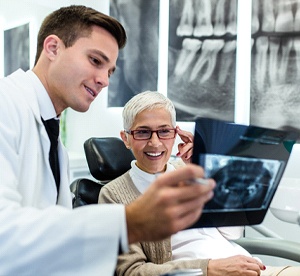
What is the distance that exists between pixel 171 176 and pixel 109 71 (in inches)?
29.6

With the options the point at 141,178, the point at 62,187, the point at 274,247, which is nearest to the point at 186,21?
the point at 141,178

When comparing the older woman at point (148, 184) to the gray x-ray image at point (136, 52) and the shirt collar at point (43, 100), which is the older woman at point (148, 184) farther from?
the gray x-ray image at point (136, 52)

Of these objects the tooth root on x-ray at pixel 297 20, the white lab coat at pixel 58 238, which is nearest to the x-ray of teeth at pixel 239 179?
the white lab coat at pixel 58 238

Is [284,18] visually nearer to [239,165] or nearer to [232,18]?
[232,18]

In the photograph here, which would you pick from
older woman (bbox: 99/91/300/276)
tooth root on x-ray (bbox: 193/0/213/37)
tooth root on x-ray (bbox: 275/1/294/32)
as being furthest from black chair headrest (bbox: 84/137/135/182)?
tooth root on x-ray (bbox: 275/1/294/32)

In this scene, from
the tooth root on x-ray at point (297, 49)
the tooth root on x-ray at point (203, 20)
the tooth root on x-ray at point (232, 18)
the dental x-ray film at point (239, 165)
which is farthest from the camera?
the tooth root on x-ray at point (203, 20)

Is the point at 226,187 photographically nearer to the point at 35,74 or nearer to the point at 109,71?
the point at 109,71

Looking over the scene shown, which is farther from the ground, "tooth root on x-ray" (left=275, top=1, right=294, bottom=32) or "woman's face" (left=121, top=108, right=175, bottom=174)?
"tooth root on x-ray" (left=275, top=1, right=294, bottom=32)

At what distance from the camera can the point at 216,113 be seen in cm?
266

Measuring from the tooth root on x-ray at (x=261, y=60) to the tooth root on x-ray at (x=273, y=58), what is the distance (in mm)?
34

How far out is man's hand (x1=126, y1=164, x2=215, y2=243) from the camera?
635 mm

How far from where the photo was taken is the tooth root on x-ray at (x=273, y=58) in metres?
2.39

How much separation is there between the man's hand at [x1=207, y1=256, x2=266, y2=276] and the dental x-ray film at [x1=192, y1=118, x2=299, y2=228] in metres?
0.30

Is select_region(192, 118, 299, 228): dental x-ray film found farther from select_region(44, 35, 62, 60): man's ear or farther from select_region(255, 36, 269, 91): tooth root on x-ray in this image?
select_region(255, 36, 269, 91): tooth root on x-ray
